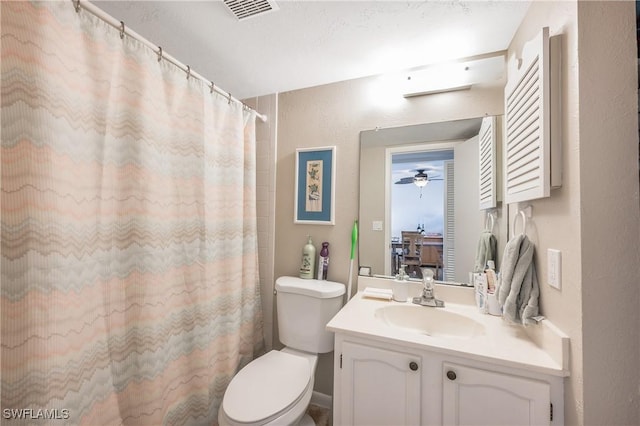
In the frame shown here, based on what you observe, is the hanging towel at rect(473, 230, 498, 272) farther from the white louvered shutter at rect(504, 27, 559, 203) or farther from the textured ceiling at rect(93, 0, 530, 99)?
the textured ceiling at rect(93, 0, 530, 99)

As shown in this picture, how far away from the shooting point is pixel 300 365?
142 cm

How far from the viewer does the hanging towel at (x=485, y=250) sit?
1400mm

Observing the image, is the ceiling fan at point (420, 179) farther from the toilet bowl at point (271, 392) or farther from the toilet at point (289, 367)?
the toilet bowl at point (271, 392)

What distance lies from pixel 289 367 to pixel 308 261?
0.61 m

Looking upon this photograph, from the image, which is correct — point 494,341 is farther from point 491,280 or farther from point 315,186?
point 315,186

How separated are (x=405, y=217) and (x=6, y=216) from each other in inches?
63.3

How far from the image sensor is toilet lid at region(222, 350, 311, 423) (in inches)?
43.1

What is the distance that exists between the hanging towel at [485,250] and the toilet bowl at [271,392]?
1.05m

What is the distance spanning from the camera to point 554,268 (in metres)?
0.89

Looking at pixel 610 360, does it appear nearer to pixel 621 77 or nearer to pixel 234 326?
pixel 621 77

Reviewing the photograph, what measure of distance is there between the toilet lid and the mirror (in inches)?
27.8

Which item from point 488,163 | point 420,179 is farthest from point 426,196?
point 488,163

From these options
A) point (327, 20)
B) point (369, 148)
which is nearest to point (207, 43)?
point (327, 20)

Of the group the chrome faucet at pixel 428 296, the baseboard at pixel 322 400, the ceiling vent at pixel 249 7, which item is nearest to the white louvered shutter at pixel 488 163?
the chrome faucet at pixel 428 296
